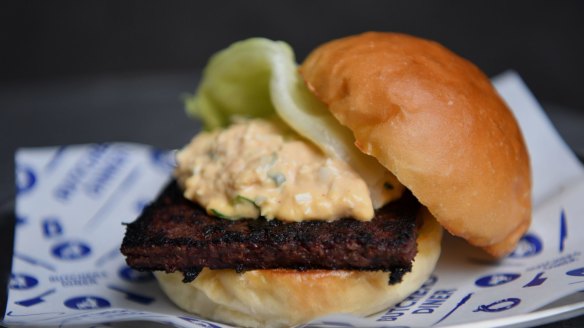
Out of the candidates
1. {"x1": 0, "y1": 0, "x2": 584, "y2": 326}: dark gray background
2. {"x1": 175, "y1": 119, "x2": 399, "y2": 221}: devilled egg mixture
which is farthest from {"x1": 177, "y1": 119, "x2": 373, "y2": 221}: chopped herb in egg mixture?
{"x1": 0, "y1": 0, "x2": 584, "y2": 326}: dark gray background

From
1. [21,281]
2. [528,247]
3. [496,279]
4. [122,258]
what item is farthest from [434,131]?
[21,281]

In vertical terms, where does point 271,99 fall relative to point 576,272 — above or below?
above

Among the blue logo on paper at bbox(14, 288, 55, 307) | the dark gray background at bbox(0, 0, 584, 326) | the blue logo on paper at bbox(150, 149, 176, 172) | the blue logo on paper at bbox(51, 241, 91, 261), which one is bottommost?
the blue logo on paper at bbox(14, 288, 55, 307)

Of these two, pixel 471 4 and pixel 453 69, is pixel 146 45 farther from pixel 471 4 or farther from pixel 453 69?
pixel 453 69

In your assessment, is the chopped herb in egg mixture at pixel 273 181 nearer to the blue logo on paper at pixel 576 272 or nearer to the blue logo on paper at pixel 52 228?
the blue logo on paper at pixel 576 272

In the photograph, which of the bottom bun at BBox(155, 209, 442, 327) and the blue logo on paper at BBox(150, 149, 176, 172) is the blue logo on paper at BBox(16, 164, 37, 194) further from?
the bottom bun at BBox(155, 209, 442, 327)

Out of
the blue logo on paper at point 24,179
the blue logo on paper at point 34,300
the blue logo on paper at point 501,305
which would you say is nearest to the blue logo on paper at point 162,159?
the blue logo on paper at point 24,179

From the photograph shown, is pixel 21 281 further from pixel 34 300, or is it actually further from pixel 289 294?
pixel 289 294
